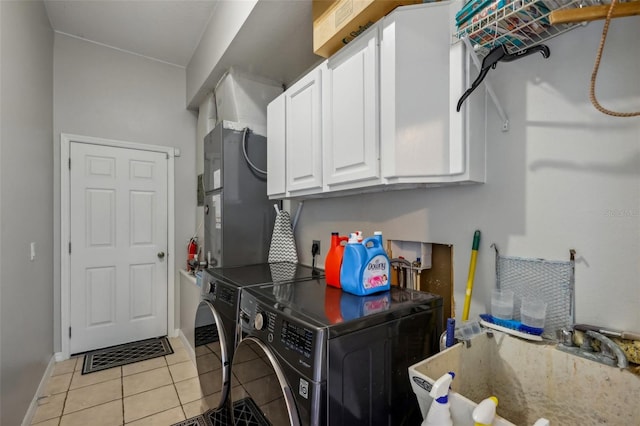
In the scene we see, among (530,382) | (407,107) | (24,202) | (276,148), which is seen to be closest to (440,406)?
(530,382)

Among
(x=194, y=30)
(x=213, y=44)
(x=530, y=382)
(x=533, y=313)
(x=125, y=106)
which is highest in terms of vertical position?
(x=194, y=30)

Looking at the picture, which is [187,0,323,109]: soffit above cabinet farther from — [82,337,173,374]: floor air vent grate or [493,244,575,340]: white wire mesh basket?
[82,337,173,374]: floor air vent grate

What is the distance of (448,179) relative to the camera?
1.18 m

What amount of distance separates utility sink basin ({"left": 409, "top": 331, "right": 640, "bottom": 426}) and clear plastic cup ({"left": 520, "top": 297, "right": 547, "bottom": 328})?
7cm

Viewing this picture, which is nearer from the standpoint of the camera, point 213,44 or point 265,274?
point 265,274

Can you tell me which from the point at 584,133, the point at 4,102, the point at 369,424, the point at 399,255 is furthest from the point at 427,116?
the point at 4,102

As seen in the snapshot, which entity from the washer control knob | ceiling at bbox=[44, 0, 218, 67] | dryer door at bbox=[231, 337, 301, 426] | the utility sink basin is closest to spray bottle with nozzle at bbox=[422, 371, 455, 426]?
the utility sink basin

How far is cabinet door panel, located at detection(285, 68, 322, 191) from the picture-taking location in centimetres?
169

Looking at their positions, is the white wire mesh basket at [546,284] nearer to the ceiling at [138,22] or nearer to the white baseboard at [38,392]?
the ceiling at [138,22]

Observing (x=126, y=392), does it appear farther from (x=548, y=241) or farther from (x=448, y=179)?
(x=548, y=241)

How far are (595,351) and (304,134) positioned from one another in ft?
5.12

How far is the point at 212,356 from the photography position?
169cm

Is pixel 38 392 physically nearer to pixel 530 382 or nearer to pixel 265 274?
pixel 265 274

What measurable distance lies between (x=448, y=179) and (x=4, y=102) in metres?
2.33
